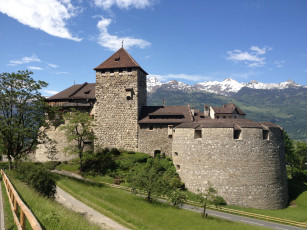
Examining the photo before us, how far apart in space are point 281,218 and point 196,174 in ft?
34.9

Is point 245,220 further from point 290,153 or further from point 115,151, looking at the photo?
point 290,153

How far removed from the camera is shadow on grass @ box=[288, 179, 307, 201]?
3557 centimetres

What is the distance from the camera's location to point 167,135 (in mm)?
40000

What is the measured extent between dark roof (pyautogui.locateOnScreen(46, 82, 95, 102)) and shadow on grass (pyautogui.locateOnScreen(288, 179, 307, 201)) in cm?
3527

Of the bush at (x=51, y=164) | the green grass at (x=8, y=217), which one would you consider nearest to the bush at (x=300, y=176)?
the bush at (x=51, y=164)

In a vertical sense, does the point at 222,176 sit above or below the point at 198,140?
below

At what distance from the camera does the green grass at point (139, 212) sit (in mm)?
19234

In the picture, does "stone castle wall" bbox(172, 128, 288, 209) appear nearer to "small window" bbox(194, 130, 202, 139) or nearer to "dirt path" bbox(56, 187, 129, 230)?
"small window" bbox(194, 130, 202, 139)

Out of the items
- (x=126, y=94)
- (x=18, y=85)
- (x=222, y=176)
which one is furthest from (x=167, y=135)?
(x=18, y=85)

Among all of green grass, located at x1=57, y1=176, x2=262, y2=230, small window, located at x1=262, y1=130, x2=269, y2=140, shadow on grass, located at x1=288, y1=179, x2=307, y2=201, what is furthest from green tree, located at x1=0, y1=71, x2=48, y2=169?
shadow on grass, located at x1=288, y1=179, x2=307, y2=201

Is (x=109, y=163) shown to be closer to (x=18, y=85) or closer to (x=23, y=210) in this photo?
(x=18, y=85)

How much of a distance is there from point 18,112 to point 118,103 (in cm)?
1728

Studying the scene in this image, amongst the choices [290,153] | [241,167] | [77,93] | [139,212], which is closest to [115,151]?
[77,93]

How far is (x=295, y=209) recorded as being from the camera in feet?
101
